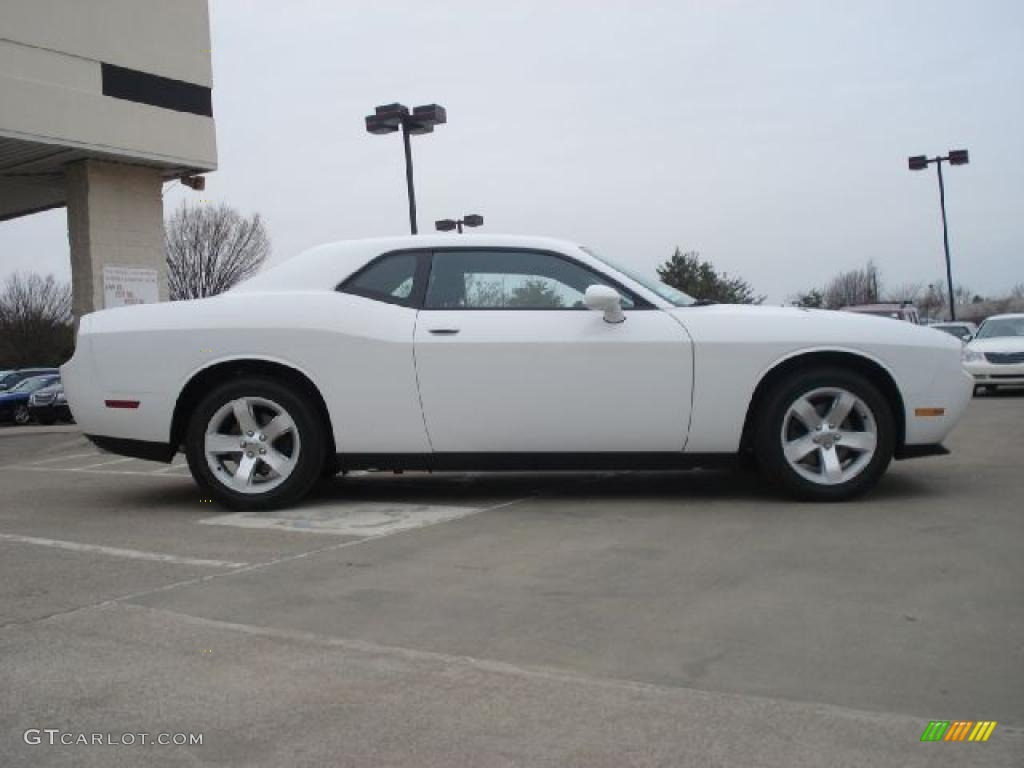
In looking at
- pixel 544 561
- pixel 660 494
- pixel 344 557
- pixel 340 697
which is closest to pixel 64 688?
pixel 340 697

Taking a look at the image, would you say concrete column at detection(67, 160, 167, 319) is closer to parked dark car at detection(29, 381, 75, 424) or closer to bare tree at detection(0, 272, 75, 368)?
parked dark car at detection(29, 381, 75, 424)

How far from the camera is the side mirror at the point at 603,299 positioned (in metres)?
5.49

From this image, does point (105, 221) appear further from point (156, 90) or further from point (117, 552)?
point (117, 552)

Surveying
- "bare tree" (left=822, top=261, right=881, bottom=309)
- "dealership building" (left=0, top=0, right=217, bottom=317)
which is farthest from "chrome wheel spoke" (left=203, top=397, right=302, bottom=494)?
"bare tree" (left=822, top=261, right=881, bottom=309)

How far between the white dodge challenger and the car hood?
11.1 m

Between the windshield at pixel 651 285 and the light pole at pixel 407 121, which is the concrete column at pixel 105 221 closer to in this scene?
the light pole at pixel 407 121

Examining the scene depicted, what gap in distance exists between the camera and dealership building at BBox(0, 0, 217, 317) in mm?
13688

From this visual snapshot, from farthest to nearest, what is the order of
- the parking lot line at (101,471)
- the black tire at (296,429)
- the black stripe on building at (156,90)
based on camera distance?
1. the black stripe on building at (156,90)
2. the parking lot line at (101,471)
3. the black tire at (296,429)

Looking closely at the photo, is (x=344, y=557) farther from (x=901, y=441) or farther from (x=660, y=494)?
(x=901, y=441)

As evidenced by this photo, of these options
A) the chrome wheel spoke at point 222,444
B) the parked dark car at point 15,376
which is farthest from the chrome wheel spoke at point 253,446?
the parked dark car at point 15,376

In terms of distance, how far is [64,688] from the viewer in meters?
2.95

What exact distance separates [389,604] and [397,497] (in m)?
2.53

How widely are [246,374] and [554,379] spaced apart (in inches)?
71.7

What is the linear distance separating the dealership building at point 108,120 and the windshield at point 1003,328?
13.2 metres
